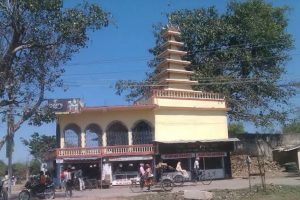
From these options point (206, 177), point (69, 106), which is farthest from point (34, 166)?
point (206, 177)

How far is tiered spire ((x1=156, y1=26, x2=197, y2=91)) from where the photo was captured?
128ft

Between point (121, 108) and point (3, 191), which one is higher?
point (121, 108)

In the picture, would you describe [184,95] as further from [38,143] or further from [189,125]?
[38,143]

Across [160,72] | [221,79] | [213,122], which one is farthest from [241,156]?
[160,72]

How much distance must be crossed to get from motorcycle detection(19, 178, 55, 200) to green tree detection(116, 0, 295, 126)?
1941 cm

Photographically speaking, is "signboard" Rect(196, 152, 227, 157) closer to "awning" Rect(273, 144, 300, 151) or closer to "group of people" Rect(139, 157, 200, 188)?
"group of people" Rect(139, 157, 200, 188)

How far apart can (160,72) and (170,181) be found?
16.5 metres

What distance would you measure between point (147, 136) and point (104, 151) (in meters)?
3.23

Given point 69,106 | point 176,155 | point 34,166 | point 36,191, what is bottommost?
point 36,191

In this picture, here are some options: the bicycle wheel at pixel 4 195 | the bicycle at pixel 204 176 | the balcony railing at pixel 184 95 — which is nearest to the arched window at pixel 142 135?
the balcony railing at pixel 184 95

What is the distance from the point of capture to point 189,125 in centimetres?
3603

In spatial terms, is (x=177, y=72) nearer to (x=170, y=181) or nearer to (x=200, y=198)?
(x=170, y=181)

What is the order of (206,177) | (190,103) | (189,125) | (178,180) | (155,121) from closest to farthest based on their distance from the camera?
(178,180), (206,177), (155,121), (189,125), (190,103)

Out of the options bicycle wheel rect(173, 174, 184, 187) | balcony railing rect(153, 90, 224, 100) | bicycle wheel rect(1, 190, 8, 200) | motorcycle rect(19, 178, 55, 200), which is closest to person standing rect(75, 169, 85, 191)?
bicycle wheel rect(173, 174, 184, 187)
